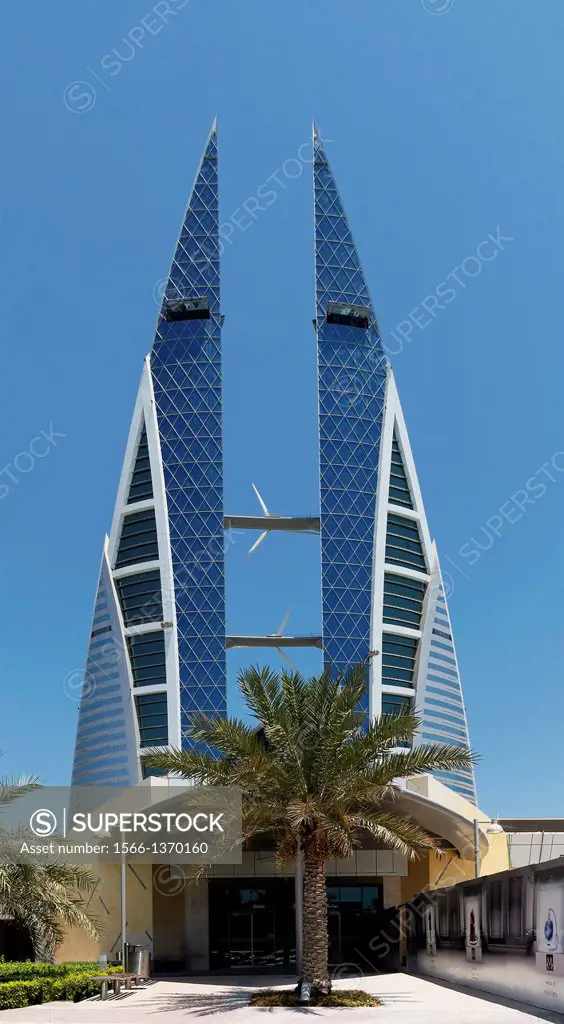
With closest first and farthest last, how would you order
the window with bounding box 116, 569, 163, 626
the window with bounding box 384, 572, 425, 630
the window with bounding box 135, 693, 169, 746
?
the window with bounding box 135, 693, 169, 746
the window with bounding box 116, 569, 163, 626
the window with bounding box 384, 572, 425, 630

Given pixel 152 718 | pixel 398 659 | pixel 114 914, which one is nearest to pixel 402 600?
pixel 398 659

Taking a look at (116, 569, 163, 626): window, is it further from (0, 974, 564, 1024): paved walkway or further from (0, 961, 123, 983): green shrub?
(0, 974, 564, 1024): paved walkway

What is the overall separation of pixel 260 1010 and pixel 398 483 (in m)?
96.0

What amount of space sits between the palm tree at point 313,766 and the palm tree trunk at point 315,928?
0.07ft

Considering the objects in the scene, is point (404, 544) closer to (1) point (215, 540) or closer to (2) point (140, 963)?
(1) point (215, 540)

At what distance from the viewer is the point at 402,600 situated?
114500 mm

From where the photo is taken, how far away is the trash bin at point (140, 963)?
1275 inches

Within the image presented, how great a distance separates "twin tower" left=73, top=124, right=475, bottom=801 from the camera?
108688 mm

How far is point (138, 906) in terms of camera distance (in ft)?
116

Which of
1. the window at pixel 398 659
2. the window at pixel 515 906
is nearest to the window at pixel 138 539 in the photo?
the window at pixel 398 659

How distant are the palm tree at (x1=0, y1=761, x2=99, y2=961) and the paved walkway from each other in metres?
1.69

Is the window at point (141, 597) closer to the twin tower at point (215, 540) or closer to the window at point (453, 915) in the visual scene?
the twin tower at point (215, 540)

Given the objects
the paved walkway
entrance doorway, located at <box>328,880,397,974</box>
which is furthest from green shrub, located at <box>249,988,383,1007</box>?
entrance doorway, located at <box>328,880,397,974</box>

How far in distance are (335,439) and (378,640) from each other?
20.9 metres
